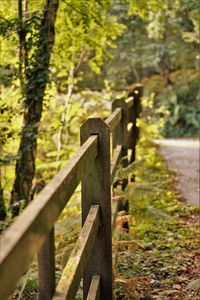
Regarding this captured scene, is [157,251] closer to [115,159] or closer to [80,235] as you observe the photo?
[115,159]

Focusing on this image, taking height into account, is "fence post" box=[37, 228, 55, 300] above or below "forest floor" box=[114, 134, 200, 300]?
above

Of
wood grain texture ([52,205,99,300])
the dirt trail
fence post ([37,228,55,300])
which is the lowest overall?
the dirt trail

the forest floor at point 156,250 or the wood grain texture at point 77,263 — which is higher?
the wood grain texture at point 77,263

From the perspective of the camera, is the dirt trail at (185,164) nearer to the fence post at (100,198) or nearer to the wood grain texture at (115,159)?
the wood grain texture at (115,159)

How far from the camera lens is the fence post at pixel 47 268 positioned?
191 cm

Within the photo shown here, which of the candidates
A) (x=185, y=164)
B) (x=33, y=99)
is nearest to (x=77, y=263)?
(x=33, y=99)

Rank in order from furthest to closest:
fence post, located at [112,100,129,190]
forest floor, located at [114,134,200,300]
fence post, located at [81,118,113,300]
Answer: fence post, located at [112,100,129,190]
forest floor, located at [114,134,200,300]
fence post, located at [81,118,113,300]

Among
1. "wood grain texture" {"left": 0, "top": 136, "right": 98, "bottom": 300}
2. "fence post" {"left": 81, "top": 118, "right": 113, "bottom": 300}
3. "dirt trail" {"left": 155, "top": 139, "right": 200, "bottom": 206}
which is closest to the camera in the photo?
"wood grain texture" {"left": 0, "top": 136, "right": 98, "bottom": 300}

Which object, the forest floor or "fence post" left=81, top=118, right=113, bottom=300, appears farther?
the forest floor

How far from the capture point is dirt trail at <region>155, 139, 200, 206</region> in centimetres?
880

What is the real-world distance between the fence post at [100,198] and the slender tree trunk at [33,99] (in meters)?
2.75

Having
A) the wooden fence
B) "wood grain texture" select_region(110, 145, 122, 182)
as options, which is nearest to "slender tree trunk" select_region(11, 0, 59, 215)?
"wood grain texture" select_region(110, 145, 122, 182)

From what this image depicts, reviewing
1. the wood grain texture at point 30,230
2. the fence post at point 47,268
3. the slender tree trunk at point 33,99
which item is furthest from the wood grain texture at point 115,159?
the fence post at point 47,268

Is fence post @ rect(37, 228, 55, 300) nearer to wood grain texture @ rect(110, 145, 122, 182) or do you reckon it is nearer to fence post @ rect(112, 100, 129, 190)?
wood grain texture @ rect(110, 145, 122, 182)
